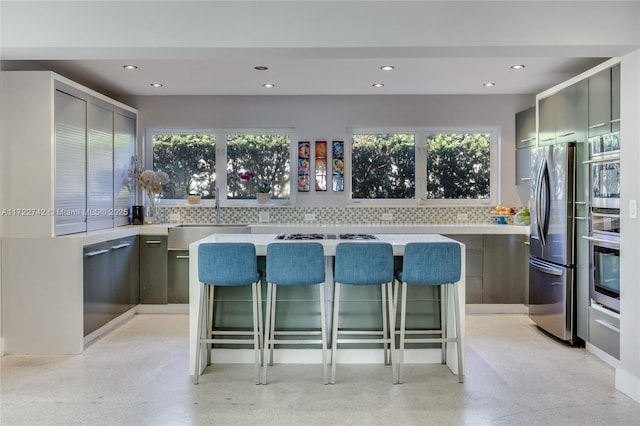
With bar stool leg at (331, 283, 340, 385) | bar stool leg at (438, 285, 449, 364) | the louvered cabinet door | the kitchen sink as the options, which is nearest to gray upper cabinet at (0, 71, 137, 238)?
the louvered cabinet door

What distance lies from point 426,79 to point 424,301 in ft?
8.03

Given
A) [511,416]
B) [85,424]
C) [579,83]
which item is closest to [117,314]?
[85,424]

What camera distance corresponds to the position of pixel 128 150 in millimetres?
5559

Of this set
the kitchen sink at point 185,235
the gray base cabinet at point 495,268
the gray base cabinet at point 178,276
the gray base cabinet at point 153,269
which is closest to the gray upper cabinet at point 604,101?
the gray base cabinet at point 495,268

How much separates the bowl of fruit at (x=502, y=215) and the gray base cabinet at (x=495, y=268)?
13.3 inches

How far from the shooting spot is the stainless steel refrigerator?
408 cm

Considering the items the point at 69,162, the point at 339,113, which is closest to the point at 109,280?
the point at 69,162

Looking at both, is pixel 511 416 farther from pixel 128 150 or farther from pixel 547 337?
pixel 128 150

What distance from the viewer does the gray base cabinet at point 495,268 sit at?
5.24 meters

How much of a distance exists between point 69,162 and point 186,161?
1.87 metres

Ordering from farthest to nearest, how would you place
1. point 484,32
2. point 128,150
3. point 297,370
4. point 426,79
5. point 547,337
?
1. point 128,150
2. point 426,79
3. point 547,337
4. point 297,370
5. point 484,32

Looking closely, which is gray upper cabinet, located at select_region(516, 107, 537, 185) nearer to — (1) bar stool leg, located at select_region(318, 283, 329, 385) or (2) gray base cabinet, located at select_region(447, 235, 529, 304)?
(2) gray base cabinet, located at select_region(447, 235, 529, 304)

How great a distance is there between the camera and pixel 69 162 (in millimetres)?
4211

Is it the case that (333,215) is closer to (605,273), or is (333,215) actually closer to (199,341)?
(199,341)
